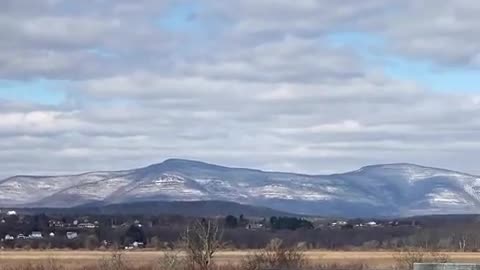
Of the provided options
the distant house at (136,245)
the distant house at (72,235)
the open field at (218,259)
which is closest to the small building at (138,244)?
the distant house at (136,245)

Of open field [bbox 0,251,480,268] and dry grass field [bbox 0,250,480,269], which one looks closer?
dry grass field [bbox 0,250,480,269]

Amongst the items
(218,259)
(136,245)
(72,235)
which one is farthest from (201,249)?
(72,235)

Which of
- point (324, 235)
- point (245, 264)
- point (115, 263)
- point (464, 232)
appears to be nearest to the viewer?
point (115, 263)

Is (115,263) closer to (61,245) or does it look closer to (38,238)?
(61,245)

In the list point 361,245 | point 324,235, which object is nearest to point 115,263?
point 361,245

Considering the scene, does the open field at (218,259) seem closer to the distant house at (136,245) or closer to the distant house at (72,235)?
the distant house at (136,245)

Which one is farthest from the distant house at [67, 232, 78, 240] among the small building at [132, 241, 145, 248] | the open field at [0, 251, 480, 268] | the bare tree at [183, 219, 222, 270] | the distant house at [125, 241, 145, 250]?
the bare tree at [183, 219, 222, 270]

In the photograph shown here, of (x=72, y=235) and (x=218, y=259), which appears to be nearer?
(x=218, y=259)

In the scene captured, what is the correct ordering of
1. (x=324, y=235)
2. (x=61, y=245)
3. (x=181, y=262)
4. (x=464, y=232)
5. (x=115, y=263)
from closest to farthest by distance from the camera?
(x=181, y=262) < (x=115, y=263) < (x=61, y=245) < (x=464, y=232) < (x=324, y=235)

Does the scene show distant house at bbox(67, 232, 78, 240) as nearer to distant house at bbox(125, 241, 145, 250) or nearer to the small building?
the small building

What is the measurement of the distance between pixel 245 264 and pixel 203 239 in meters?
9.71

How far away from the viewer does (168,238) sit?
172 meters

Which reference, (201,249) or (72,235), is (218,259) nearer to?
(201,249)

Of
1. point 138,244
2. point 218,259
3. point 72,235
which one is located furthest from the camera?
point 72,235
